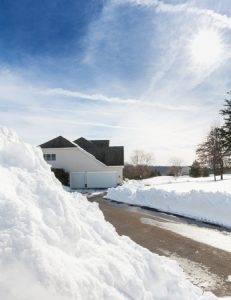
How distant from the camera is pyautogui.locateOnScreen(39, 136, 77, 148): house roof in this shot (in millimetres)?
34138

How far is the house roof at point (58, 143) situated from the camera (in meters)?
34.1

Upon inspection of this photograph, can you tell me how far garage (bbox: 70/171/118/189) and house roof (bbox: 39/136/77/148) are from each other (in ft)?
12.4

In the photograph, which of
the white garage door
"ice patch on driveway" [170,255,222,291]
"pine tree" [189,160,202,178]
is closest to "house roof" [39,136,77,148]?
the white garage door

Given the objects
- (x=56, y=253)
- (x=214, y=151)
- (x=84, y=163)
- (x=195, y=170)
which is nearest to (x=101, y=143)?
(x=84, y=163)

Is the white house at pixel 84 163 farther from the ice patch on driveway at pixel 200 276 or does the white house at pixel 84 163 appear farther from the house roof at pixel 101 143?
the ice patch on driveway at pixel 200 276

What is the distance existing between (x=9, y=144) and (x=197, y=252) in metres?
5.27

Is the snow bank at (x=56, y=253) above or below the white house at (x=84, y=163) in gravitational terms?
below

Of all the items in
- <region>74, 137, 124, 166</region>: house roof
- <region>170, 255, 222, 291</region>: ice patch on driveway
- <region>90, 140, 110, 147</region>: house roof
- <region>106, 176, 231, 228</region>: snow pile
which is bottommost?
<region>170, 255, 222, 291</region>: ice patch on driveway

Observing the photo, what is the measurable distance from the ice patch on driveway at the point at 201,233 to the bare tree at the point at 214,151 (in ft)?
92.9

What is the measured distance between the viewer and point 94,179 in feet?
104

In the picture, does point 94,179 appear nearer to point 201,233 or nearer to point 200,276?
point 201,233

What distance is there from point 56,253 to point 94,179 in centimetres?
2797

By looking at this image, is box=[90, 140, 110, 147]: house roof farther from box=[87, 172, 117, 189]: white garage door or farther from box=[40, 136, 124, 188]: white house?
box=[87, 172, 117, 189]: white garage door

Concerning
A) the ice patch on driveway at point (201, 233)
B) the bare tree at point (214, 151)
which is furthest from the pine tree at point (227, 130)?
the ice patch on driveway at point (201, 233)
